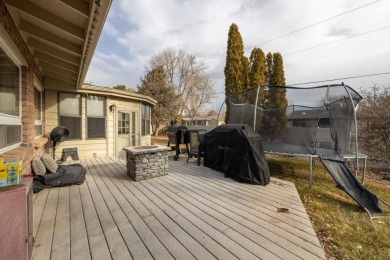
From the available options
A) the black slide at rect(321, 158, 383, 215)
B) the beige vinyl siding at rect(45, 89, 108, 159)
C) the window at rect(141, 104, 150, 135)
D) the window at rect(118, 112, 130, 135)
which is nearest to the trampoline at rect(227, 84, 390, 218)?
the black slide at rect(321, 158, 383, 215)

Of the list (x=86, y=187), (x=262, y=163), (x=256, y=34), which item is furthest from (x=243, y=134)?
(x=256, y=34)

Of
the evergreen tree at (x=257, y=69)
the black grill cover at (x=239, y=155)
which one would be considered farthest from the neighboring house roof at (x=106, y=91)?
the evergreen tree at (x=257, y=69)

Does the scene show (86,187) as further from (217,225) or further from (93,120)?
(93,120)

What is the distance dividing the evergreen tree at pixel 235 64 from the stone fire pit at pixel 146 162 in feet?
28.6

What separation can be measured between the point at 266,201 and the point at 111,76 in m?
24.5

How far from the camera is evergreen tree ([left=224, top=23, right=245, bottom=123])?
38.4ft

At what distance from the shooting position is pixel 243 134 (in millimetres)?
4016

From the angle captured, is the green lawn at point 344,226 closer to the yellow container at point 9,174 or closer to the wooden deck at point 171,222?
the wooden deck at point 171,222

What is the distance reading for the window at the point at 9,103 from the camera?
2.44m

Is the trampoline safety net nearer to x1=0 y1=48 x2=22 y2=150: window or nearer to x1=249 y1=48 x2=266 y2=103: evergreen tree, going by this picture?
x1=249 y1=48 x2=266 y2=103: evergreen tree

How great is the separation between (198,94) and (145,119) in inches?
675

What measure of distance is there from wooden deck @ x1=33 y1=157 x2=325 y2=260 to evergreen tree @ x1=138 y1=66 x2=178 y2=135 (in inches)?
593

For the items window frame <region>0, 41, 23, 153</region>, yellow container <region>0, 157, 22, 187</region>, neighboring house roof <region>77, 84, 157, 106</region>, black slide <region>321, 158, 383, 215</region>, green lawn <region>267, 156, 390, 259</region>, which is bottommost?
green lawn <region>267, 156, 390, 259</region>

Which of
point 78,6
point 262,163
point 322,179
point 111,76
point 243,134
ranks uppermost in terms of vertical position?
point 111,76
